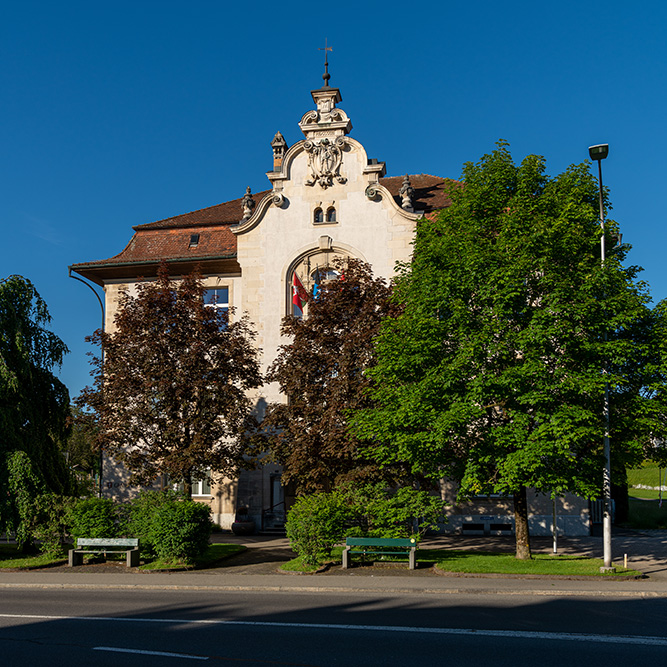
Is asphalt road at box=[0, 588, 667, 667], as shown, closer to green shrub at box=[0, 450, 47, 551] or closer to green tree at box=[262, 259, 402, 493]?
green tree at box=[262, 259, 402, 493]

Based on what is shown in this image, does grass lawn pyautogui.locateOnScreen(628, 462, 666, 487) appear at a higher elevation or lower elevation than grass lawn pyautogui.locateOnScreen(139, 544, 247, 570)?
lower

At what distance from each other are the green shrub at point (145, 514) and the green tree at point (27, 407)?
296 centimetres

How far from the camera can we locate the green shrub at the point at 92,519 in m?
19.4

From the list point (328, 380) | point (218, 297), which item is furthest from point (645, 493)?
point (328, 380)

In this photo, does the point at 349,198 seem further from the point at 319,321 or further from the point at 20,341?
the point at 20,341

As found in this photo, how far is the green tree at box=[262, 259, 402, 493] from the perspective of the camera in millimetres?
19203

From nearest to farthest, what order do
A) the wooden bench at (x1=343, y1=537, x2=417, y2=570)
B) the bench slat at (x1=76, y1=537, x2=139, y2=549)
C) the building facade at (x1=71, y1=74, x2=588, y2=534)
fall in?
the wooden bench at (x1=343, y1=537, x2=417, y2=570)
the bench slat at (x1=76, y1=537, x2=139, y2=549)
the building facade at (x1=71, y1=74, x2=588, y2=534)

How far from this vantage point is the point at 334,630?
1023 cm

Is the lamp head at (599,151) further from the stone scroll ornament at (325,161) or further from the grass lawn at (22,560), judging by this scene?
the grass lawn at (22,560)

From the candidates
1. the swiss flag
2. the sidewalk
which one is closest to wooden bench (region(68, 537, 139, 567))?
the sidewalk

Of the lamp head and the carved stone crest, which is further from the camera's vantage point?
the carved stone crest

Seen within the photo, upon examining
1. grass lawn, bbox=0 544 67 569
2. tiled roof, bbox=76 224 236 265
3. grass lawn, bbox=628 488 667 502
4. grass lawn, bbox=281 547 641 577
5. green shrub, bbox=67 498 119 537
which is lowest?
grass lawn, bbox=628 488 667 502

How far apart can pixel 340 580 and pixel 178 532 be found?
4.72 meters

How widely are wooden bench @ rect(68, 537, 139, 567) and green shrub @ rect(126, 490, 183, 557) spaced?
0.23 metres
